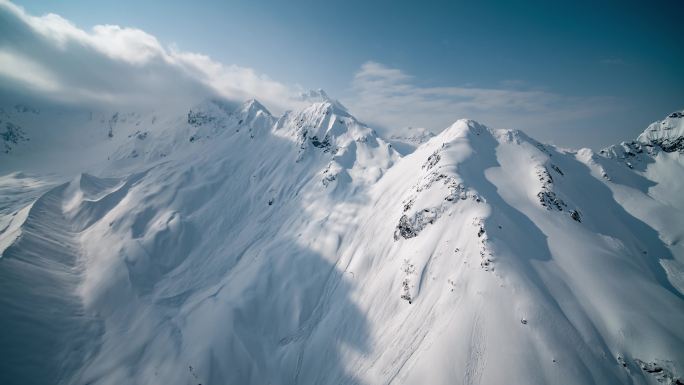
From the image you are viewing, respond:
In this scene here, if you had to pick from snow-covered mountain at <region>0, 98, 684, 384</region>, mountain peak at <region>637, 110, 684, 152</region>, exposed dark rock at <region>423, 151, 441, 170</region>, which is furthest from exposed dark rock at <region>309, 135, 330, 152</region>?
mountain peak at <region>637, 110, 684, 152</region>

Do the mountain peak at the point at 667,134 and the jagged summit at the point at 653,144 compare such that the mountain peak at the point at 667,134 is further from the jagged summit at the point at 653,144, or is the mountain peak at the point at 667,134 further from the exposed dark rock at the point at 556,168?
the exposed dark rock at the point at 556,168

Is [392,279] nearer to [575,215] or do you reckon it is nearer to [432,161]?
[432,161]

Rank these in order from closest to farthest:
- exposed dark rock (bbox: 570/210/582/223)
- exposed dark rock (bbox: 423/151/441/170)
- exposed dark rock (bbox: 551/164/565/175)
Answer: exposed dark rock (bbox: 570/210/582/223)
exposed dark rock (bbox: 551/164/565/175)
exposed dark rock (bbox: 423/151/441/170)

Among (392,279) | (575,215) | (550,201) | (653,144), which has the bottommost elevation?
(392,279)

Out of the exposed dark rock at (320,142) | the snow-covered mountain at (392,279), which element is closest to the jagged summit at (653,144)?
the snow-covered mountain at (392,279)

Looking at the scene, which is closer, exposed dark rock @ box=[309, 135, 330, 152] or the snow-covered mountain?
the snow-covered mountain

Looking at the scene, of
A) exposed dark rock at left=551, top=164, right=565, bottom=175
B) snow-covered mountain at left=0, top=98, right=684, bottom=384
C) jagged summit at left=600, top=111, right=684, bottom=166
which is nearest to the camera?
snow-covered mountain at left=0, top=98, right=684, bottom=384

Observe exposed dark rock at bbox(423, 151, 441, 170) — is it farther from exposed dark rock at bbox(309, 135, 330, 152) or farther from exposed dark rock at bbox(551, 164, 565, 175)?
exposed dark rock at bbox(309, 135, 330, 152)

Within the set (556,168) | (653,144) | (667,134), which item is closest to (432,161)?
(556,168)

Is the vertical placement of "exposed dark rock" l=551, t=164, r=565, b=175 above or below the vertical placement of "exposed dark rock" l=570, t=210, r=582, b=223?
above
